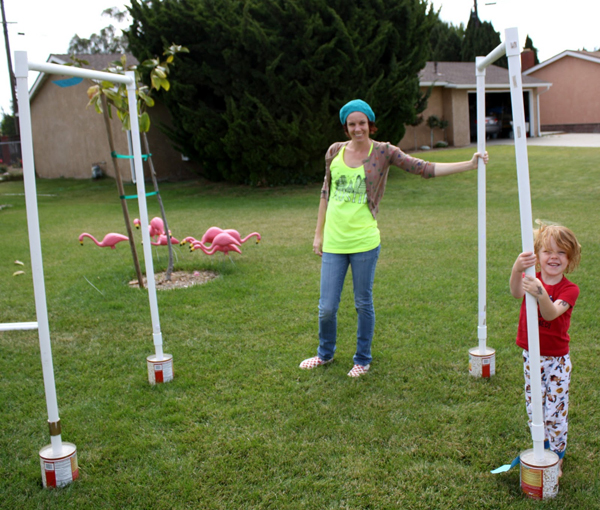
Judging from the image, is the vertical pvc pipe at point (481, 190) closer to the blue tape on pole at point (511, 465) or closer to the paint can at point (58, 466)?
the blue tape on pole at point (511, 465)

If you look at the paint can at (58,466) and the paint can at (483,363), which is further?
the paint can at (483,363)

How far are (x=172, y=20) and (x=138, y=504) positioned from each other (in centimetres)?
1517

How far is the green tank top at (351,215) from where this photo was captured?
3738 millimetres

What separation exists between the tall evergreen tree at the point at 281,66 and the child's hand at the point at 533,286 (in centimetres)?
1313

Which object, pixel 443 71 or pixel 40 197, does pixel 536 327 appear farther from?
pixel 443 71

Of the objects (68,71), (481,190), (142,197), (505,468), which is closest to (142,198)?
(142,197)

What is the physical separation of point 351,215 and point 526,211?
153 cm

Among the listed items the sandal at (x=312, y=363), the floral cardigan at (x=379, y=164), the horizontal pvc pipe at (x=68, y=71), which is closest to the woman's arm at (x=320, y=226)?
the floral cardigan at (x=379, y=164)

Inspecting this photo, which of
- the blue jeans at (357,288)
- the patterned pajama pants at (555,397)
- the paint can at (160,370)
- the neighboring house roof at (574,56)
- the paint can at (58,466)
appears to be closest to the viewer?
the patterned pajama pants at (555,397)

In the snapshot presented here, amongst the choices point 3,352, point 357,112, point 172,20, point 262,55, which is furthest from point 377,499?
point 172,20

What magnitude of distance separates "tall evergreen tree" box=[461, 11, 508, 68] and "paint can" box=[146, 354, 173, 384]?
1393 inches

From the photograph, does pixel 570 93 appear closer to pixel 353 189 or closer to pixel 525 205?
pixel 353 189

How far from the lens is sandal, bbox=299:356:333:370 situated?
411cm

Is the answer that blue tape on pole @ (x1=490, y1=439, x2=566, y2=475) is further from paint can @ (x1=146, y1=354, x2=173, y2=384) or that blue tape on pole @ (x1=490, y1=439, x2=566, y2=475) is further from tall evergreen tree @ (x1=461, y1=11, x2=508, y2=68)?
tall evergreen tree @ (x1=461, y1=11, x2=508, y2=68)
